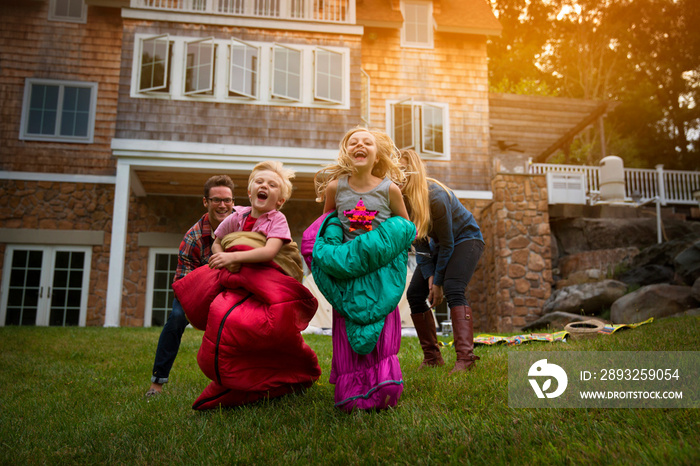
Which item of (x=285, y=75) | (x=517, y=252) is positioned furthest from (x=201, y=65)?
(x=517, y=252)

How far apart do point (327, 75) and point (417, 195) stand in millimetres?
8611

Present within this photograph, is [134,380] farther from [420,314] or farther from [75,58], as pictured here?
[75,58]

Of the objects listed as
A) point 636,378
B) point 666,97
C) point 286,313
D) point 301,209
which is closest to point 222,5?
point 301,209

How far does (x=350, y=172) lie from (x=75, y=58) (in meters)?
11.8

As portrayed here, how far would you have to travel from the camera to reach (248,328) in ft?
8.79

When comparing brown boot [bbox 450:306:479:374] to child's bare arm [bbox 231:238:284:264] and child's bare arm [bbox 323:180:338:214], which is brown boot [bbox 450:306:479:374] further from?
child's bare arm [bbox 231:238:284:264]

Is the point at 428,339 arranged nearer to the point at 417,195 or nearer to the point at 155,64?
the point at 417,195

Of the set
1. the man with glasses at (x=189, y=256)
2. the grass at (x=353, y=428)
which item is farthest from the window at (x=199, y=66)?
the grass at (x=353, y=428)

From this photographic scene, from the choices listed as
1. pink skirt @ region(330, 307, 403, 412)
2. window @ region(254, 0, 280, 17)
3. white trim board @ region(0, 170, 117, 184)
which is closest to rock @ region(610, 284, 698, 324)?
pink skirt @ region(330, 307, 403, 412)

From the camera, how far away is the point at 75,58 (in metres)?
12.1

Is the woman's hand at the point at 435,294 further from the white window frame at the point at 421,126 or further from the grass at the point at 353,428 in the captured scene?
the white window frame at the point at 421,126

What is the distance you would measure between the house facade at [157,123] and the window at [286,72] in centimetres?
2

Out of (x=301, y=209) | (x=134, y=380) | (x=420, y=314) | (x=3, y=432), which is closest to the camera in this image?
(x=3, y=432)

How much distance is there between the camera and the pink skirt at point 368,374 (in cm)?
257
